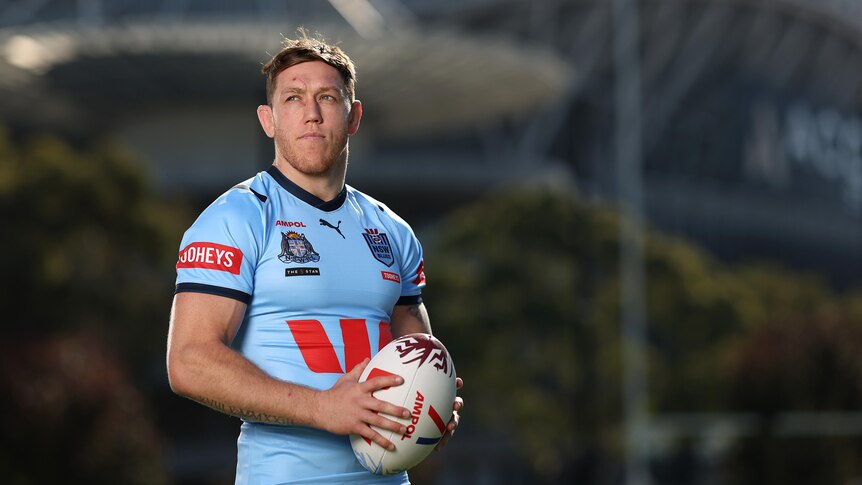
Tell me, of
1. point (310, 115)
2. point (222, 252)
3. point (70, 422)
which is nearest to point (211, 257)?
point (222, 252)

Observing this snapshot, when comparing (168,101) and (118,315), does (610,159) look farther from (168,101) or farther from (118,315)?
(118,315)

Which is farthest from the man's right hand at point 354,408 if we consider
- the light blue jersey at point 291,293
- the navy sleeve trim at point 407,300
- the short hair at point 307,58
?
the short hair at point 307,58

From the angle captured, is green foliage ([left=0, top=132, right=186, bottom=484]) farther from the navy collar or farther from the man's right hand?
the man's right hand

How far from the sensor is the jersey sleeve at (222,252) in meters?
4.44

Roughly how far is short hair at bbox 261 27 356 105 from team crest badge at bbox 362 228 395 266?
0.44 meters

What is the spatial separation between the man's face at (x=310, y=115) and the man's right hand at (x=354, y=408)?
0.76 m

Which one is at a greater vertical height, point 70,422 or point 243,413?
point 70,422

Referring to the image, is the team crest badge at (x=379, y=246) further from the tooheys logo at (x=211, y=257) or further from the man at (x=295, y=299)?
the tooheys logo at (x=211, y=257)

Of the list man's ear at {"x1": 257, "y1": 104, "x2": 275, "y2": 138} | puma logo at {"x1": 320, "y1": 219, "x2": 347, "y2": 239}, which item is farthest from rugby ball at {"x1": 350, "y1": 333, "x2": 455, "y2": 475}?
man's ear at {"x1": 257, "y1": 104, "x2": 275, "y2": 138}

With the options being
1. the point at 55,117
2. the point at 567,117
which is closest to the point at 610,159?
the point at 567,117

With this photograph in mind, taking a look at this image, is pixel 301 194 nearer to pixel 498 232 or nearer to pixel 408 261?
pixel 408 261

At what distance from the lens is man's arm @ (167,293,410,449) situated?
4.34 metres

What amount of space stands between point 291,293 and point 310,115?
550mm

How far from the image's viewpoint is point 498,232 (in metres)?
43.6
